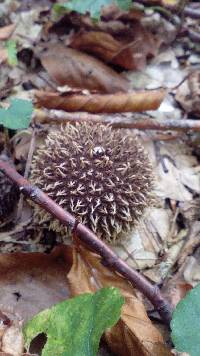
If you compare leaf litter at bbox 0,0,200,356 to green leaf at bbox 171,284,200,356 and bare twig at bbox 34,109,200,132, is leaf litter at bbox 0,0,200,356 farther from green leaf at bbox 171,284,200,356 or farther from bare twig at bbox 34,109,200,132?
green leaf at bbox 171,284,200,356

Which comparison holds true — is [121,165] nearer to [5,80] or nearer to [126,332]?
[126,332]

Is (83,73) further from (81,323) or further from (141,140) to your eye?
(81,323)

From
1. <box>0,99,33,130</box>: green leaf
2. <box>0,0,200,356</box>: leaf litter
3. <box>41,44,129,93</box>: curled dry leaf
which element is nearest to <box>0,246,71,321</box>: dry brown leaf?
<box>0,0,200,356</box>: leaf litter

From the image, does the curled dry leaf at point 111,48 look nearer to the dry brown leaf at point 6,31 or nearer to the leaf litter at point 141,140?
the leaf litter at point 141,140

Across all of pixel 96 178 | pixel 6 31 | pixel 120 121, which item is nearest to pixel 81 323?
pixel 96 178

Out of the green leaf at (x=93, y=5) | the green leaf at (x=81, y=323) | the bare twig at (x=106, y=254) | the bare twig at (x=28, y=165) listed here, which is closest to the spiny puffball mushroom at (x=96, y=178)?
the bare twig at (x=106, y=254)
